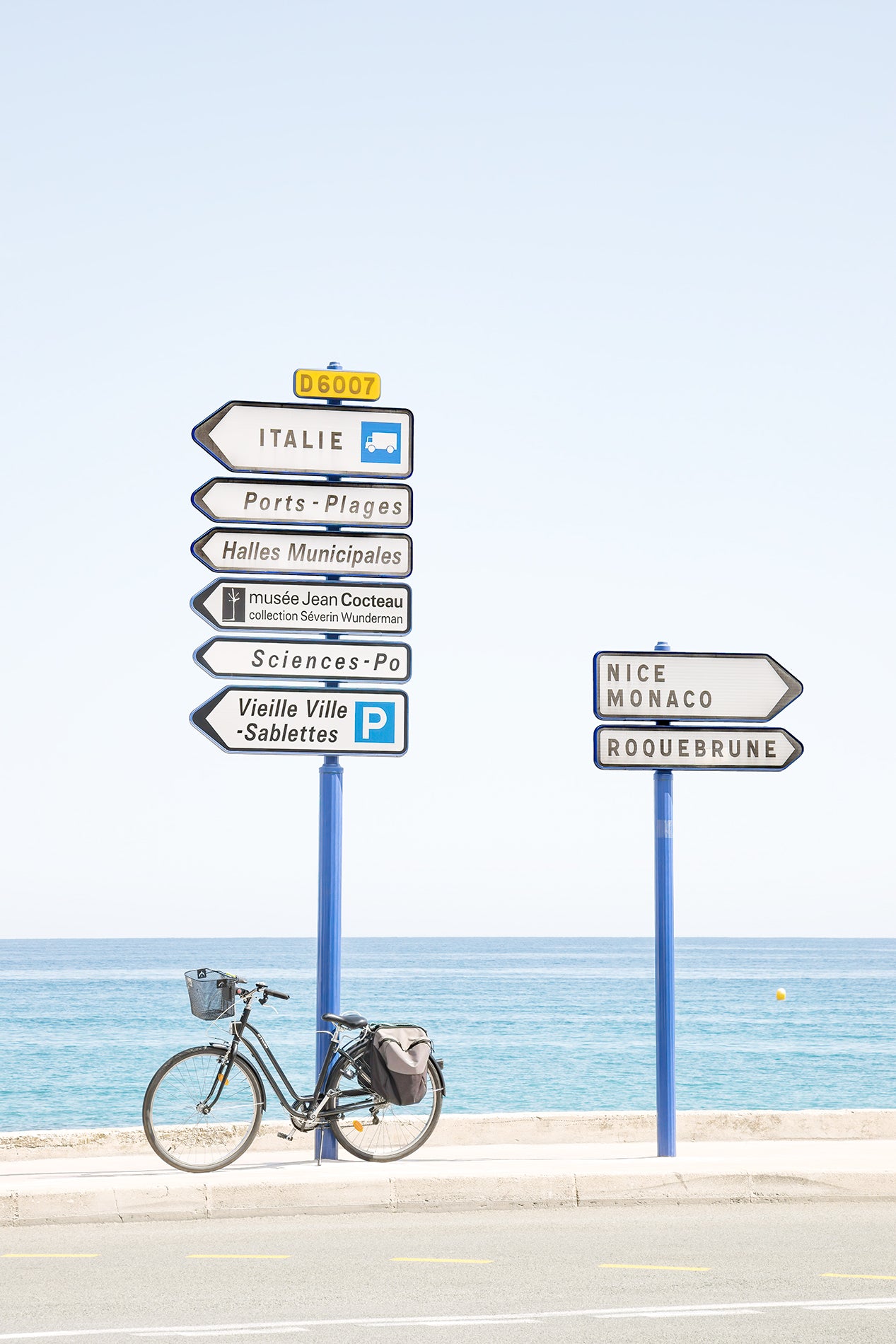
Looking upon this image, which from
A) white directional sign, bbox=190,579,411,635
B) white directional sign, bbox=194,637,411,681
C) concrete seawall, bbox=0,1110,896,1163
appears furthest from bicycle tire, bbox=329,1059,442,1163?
white directional sign, bbox=190,579,411,635

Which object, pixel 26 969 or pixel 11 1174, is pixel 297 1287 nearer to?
pixel 11 1174

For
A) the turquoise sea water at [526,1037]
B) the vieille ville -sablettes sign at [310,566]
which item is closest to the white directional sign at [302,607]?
the vieille ville -sablettes sign at [310,566]

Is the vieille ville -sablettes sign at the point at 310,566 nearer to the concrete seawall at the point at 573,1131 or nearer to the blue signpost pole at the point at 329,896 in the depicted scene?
the blue signpost pole at the point at 329,896

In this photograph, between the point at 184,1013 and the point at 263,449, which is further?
the point at 184,1013

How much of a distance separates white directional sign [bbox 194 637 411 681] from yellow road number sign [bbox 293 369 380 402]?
68.3 inches

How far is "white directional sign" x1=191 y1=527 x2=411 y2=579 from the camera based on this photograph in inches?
389

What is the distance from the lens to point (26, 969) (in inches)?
6073

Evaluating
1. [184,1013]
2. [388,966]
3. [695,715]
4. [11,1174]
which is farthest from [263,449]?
[388,966]

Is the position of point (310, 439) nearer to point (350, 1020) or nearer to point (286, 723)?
point (286, 723)

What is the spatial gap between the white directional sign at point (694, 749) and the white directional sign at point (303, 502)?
2.15 m

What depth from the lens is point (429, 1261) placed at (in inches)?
266

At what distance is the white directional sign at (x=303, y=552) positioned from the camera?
9.89 meters

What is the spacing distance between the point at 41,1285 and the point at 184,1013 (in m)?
76.0

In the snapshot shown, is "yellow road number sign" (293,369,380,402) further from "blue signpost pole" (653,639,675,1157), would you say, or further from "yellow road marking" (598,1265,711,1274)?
"yellow road marking" (598,1265,711,1274)
